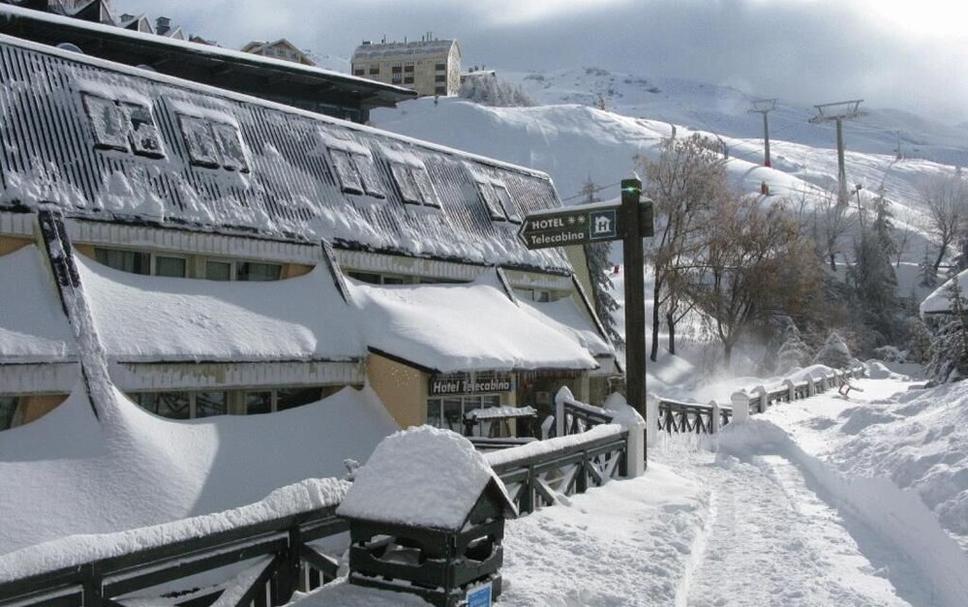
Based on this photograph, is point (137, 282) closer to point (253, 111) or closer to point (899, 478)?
point (253, 111)

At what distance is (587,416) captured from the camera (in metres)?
16.0

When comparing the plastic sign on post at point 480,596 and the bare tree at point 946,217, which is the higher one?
the bare tree at point 946,217

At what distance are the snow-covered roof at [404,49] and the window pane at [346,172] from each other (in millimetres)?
86901

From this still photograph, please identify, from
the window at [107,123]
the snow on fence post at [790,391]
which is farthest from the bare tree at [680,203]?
the window at [107,123]

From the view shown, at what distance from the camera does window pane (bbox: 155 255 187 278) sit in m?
13.8

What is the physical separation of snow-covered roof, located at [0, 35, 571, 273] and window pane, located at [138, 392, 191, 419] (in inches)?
114

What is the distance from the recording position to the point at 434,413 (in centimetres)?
1565

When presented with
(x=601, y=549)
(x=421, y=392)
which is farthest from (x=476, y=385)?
(x=601, y=549)

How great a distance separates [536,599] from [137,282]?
9.05 meters

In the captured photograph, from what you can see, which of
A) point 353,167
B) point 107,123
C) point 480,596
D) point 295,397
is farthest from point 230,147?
point 480,596

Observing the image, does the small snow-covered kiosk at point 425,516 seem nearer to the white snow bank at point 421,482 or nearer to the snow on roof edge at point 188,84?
the white snow bank at point 421,482

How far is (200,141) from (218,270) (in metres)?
2.58

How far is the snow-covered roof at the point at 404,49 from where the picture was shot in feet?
333

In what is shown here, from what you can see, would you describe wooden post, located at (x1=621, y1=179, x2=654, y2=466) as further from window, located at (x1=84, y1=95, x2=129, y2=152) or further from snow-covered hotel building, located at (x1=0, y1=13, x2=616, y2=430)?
window, located at (x1=84, y1=95, x2=129, y2=152)
